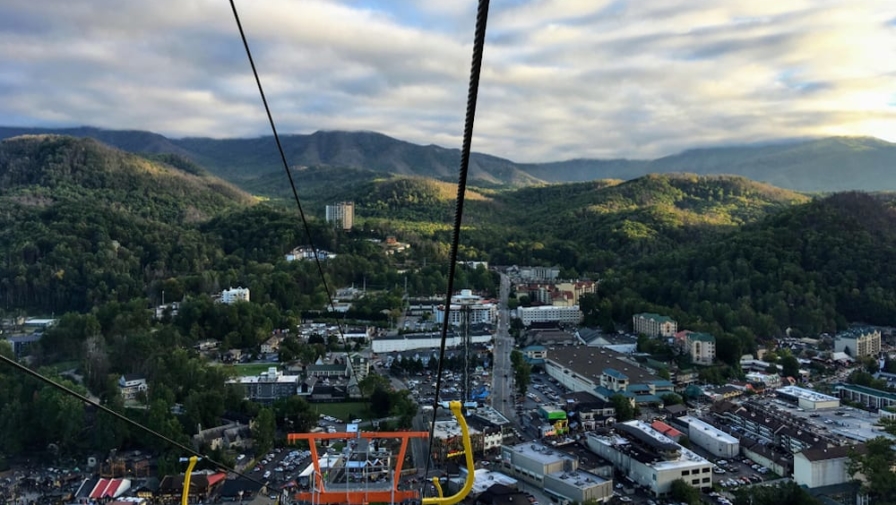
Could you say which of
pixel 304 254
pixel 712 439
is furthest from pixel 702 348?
pixel 304 254

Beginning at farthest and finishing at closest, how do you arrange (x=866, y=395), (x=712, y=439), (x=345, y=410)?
(x=866, y=395)
(x=345, y=410)
(x=712, y=439)

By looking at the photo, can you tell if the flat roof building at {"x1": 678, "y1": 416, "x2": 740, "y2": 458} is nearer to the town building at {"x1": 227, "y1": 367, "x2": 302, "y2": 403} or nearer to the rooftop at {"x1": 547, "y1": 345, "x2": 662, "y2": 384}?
the rooftop at {"x1": 547, "y1": 345, "x2": 662, "y2": 384}

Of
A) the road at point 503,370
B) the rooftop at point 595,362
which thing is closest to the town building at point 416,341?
the road at point 503,370

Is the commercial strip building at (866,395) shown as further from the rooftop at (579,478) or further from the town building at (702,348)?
the rooftop at (579,478)

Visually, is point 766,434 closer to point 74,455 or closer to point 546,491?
point 546,491

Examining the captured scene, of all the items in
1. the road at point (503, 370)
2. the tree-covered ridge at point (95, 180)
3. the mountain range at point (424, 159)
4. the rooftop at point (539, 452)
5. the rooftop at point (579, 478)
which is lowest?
the road at point (503, 370)

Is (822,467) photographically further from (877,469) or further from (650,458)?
(650,458)
